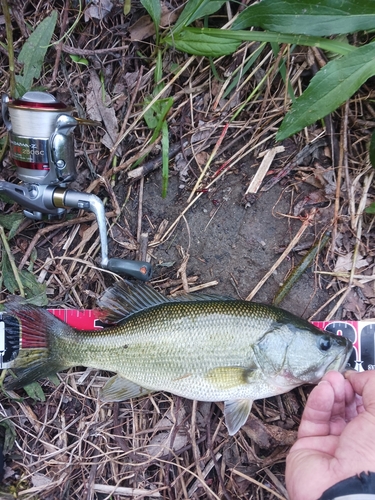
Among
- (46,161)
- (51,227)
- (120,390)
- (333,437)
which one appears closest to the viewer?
(333,437)

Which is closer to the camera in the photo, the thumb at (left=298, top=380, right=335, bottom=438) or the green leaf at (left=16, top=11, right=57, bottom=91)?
the thumb at (left=298, top=380, right=335, bottom=438)

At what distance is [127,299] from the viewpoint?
10.3 feet

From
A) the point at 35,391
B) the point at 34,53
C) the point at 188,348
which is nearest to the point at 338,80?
the point at 188,348

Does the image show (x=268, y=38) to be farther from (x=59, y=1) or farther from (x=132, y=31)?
(x=59, y=1)

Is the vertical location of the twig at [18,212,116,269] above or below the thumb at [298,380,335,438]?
above

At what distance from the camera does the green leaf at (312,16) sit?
2.75 metres

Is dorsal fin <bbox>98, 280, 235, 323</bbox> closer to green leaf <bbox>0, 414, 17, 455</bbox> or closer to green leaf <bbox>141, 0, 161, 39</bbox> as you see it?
green leaf <bbox>0, 414, 17, 455</bbox>

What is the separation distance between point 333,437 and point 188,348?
103cm

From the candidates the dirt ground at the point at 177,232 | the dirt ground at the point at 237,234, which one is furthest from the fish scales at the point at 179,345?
the dirt ground at the point at 237,234

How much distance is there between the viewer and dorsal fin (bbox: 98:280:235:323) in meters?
3.12

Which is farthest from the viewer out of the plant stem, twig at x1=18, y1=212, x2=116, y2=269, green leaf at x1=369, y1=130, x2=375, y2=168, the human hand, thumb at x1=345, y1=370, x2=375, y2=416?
twig at x1=18, y1=212, x2=116, y2=269

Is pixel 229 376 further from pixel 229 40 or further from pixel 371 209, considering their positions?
pixel 229 40

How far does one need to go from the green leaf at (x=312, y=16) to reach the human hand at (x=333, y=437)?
2.19 meters

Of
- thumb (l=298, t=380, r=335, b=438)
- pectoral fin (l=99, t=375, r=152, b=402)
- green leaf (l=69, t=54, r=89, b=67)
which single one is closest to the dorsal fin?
pectoral fin (l=99, t=375, r=152, b=402)
